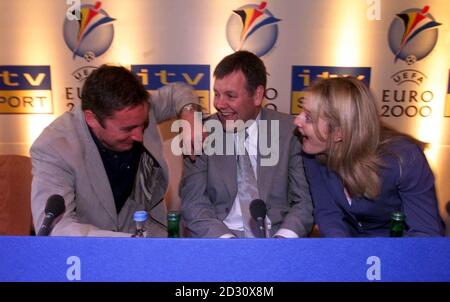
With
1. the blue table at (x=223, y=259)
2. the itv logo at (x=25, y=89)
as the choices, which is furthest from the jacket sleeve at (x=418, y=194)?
the itv logo at (x=25, y=89)

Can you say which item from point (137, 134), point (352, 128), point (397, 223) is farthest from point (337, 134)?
point (137, 134)

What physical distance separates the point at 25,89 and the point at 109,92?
1.85 metres

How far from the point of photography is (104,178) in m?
1.50

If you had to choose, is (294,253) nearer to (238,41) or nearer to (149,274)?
(149,274)

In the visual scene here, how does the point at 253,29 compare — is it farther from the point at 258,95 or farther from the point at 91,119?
the point at 91,119

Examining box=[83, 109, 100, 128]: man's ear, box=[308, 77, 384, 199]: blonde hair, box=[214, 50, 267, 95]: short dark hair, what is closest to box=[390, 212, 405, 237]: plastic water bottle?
box=[308, 77, 384, 199]: blonde hair

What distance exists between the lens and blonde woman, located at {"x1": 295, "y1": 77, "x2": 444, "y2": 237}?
4.27 ft

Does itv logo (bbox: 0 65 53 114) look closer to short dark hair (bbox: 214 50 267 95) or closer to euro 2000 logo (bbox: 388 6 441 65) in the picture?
short dark hair (bbox: 214 50 267 95)

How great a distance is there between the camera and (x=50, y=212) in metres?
0.92

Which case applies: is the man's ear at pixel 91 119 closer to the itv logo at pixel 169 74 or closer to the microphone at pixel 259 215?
the microphone at pixel 259 215

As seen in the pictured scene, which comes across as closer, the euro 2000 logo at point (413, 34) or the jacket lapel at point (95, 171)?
the jacket lapel at point (95, 171)

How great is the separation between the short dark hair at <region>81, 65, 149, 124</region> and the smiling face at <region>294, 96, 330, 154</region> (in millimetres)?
623

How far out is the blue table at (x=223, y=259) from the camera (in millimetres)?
558

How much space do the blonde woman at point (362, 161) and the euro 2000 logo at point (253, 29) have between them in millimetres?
1597
